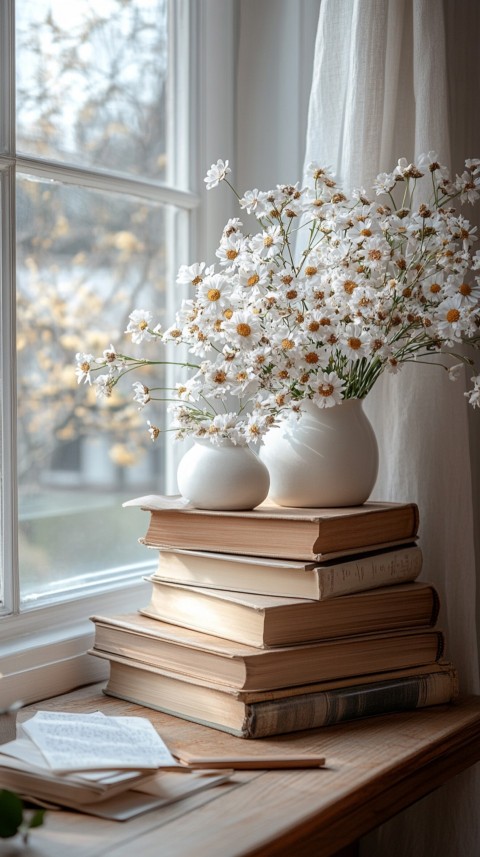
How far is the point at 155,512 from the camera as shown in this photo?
1.21 m

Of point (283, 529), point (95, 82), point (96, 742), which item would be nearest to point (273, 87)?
point (95, 82)

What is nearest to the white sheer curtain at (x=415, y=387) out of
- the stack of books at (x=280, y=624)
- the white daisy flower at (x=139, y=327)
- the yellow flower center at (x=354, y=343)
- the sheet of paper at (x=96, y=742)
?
the stack of books at (x=280, y=624)

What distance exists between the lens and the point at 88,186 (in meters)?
1.33

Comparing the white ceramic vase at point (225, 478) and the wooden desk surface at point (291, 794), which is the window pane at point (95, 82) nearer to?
the white ceramic vase at point (225, 478)

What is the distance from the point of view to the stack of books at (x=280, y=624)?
42.4 inches

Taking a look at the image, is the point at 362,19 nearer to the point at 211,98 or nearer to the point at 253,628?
the point at 211,98

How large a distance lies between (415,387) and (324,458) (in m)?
0.21

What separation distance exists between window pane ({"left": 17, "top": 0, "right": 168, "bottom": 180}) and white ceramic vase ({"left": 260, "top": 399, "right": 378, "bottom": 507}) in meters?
0.49

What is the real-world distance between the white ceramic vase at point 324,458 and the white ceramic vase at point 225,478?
0.04 meters

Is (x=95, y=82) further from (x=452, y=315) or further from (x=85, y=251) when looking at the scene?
(x=452, y=315)

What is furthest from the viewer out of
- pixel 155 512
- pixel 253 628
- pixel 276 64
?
pixel 276 64

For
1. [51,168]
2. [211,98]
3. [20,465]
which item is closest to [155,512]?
[20,465]

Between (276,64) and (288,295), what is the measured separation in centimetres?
55

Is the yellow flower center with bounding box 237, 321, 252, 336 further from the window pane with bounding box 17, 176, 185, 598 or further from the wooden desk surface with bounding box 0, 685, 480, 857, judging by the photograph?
the wooden desk surface with bounding box 0, 685, 480, 857
